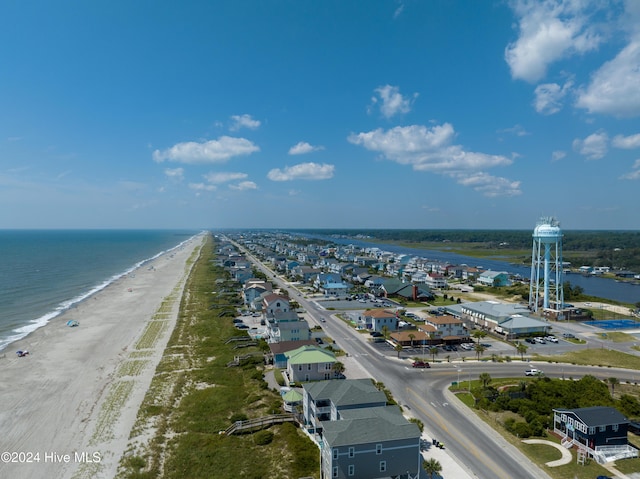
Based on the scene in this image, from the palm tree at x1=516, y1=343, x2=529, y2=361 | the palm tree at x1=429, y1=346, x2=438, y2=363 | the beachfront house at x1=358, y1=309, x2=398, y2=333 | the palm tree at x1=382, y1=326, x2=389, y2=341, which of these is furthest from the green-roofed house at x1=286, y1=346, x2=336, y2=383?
the palm tree at x1=516, y1=343, x2=529, y2=361

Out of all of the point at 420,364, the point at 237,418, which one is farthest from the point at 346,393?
the point at 420,364

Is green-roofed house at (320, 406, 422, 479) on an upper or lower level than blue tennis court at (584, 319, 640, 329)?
upper

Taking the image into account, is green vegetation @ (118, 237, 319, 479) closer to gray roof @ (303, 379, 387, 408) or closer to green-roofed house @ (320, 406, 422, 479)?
green-roofed house @ (320, 406, 422, 479)

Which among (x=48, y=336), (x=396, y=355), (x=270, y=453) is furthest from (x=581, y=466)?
(x=48, y=336)

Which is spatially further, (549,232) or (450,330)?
(549,232)

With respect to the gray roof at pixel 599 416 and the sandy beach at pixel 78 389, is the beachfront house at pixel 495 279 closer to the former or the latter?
the gray roof at pixel 599 416

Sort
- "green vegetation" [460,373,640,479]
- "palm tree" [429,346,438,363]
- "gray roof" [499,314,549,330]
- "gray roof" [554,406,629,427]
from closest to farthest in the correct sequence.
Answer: "green vegetation" [460,373,640,479], "gray roof" [554,406,629,427], "palm tree" [429,346,438,363], "gray roof" [499,314,549,330]

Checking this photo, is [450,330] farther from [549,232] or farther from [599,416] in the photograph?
[549,232]
